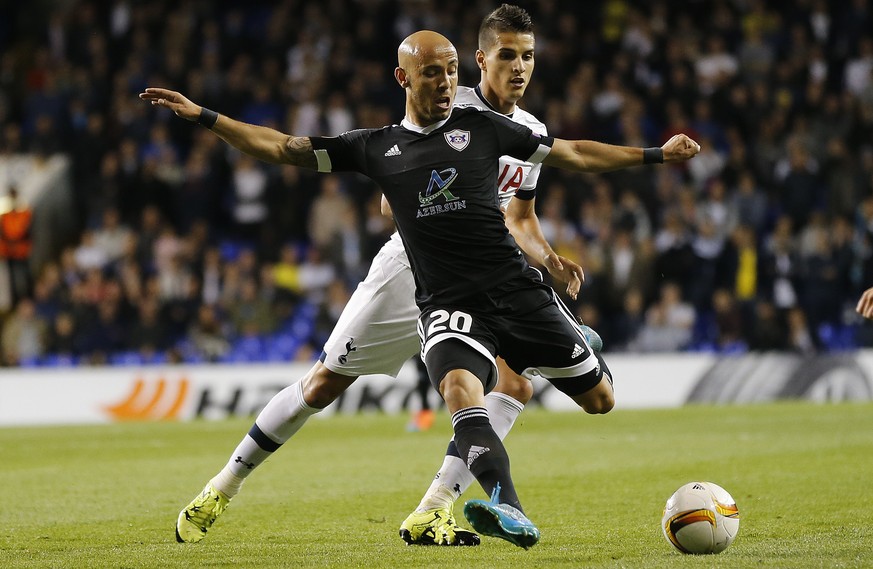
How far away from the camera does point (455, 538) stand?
5.85 metres

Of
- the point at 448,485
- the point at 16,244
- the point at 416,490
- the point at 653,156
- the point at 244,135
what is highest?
the point at 244,135

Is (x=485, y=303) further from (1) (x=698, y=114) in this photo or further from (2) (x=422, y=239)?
(1) (x=698, y=114)

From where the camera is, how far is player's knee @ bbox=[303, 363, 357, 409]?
6.25m

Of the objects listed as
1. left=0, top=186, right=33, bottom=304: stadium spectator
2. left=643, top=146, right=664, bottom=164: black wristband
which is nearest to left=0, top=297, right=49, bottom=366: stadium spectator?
left=0, top=186, right=33, bottom=304: stadium spectator

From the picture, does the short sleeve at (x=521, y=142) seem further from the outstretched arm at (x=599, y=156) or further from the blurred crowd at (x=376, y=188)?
the blurred crowd at (x=376, y=188)

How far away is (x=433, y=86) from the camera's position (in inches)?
219

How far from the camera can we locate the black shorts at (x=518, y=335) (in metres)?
5.46

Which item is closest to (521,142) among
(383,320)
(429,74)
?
(429,74)

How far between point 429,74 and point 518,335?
3.76ft

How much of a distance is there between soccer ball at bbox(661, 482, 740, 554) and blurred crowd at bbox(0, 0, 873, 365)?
437 inches

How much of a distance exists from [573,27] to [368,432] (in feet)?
30.8

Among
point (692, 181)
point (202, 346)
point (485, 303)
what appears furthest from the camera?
point (692, 181)

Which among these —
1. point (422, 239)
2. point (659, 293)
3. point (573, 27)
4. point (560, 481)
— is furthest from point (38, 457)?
point (573, 27)

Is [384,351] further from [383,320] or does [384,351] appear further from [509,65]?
[509,65]
